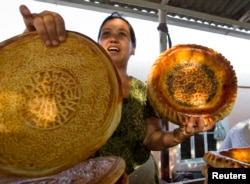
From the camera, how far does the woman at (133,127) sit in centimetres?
92

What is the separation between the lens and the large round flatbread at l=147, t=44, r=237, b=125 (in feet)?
2.86

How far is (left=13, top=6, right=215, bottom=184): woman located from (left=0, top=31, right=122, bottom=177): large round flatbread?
1.04 ft

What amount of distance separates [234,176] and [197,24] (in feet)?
7.80

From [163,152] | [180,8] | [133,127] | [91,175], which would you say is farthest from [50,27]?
[180,8]

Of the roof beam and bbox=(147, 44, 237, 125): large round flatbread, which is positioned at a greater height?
the roof beam

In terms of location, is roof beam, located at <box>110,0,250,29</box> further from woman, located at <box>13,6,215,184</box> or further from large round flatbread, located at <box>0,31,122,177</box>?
large round flatbread, located at <box>0,31,122,177</box>

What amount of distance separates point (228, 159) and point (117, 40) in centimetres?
64

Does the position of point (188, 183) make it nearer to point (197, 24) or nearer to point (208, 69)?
point (208, 69)

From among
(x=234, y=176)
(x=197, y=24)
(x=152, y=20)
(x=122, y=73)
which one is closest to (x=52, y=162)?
(x=234, y=176)

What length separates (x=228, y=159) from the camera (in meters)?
0.61

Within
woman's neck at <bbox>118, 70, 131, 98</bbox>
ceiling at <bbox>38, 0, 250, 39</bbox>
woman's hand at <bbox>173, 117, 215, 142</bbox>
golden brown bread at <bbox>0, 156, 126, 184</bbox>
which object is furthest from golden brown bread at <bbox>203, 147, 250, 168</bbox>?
ceiling at <bbox>38, 0, 250, 39</bbox>

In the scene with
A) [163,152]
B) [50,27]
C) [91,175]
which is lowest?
[163,152]

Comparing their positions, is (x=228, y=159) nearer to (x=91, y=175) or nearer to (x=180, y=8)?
(x=91, y=175)

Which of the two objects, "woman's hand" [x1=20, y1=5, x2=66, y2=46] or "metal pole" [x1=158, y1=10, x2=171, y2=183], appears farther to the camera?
"metal pole" [x1=158, y1=10, x2=171, y2=183]
